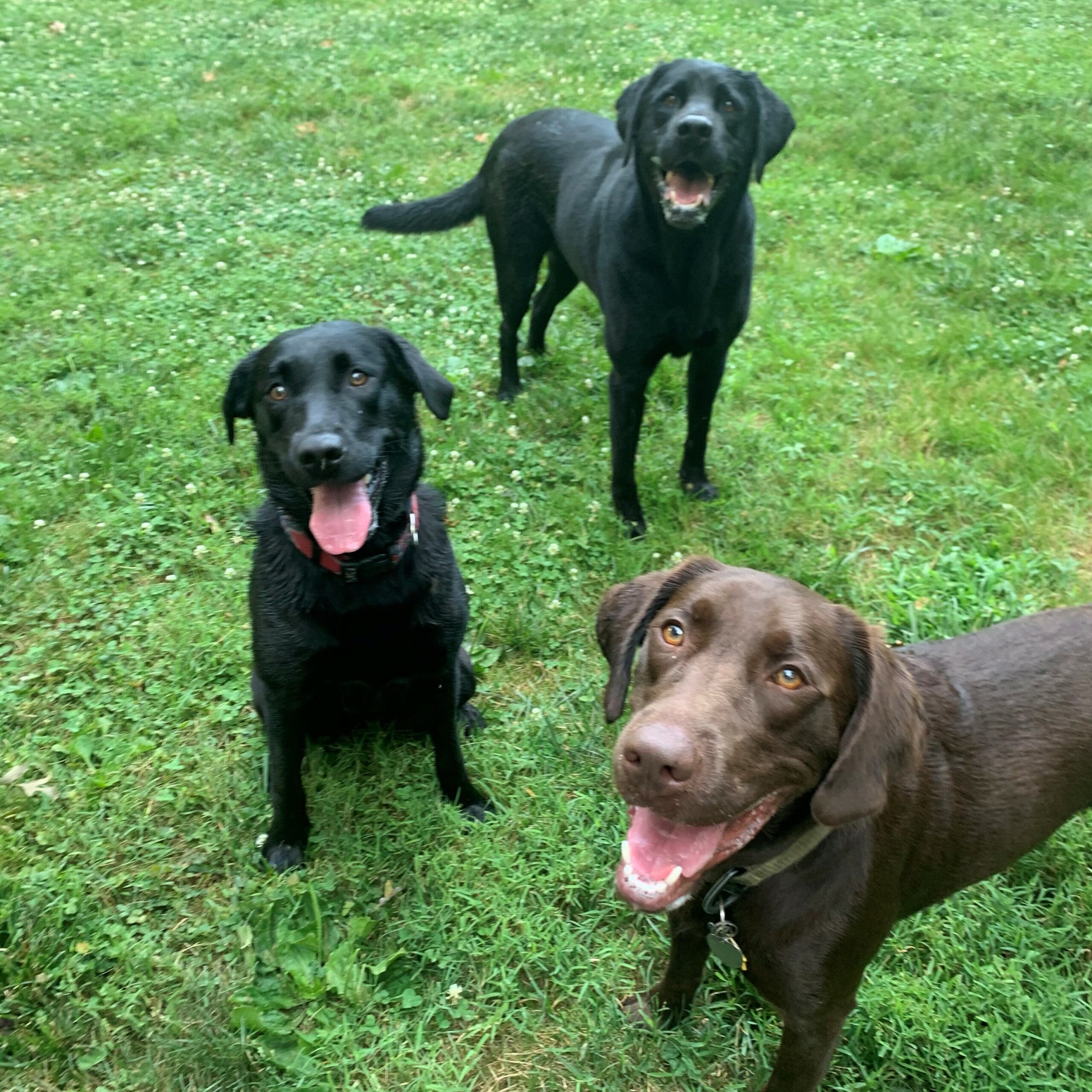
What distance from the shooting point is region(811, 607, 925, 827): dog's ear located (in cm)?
162

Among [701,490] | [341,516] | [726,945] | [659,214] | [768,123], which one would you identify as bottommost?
[701,490]

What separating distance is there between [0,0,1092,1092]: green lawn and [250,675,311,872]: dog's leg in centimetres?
8

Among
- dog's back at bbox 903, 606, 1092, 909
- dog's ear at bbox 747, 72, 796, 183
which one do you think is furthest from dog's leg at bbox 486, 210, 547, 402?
dog's back at bbox 903, 606, 1092, 909

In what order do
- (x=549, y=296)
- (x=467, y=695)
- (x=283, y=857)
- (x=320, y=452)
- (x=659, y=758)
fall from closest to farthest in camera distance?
→ (x=659, y=758)
(x=320, y=452)
(x=283, y=857)
(x=467, y=695)
(x=549, y=296)

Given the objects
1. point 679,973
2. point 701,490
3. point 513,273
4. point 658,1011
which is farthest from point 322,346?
point 513,273

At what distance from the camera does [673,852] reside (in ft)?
5.60

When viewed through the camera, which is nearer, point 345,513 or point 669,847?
point 669,847

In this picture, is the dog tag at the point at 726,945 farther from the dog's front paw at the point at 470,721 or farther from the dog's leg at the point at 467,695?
the dog's front paw at the point at 470,721

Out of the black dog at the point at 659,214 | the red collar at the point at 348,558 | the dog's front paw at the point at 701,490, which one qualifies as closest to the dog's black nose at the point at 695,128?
the black dog at the point at 659,214

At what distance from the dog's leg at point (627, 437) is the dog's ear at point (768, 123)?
0.92 m

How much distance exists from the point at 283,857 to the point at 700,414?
250cm

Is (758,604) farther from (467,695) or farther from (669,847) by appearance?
(467,695)

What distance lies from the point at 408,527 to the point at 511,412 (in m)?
2.25

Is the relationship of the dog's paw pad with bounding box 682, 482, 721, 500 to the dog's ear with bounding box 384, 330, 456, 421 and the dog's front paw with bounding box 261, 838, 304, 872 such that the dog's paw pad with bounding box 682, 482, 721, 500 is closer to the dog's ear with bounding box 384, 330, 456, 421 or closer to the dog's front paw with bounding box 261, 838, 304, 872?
the dog's ear with bounding box 384, 330, 456, 421
